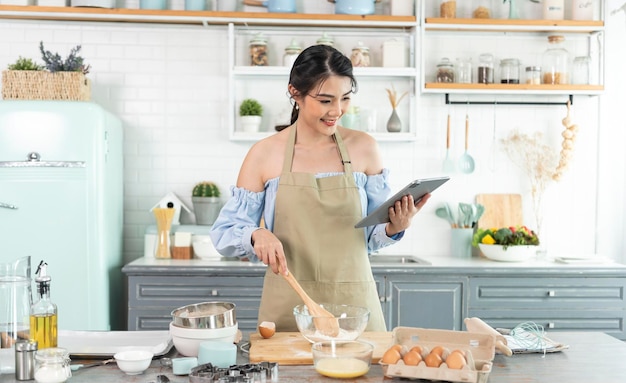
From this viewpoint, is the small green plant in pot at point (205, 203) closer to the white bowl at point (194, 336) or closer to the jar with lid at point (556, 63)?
the jar with lid at point (556, 63)

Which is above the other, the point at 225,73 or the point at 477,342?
the point at 225,73

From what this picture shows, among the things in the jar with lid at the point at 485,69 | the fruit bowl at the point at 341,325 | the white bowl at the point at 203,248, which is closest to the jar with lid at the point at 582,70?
the jar with lid at the point at 485,69

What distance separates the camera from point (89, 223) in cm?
471

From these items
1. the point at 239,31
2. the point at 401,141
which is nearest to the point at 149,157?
the point at 239,31

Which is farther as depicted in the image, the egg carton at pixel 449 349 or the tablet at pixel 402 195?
the tablet at pixel 402 195

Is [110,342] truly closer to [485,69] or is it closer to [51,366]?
[51,366]

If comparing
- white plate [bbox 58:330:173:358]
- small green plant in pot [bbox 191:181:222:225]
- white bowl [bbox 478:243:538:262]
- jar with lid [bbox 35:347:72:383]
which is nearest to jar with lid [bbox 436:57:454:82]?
white bowl [bbox 478:243:538:262]

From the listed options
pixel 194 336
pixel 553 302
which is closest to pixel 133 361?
pixel 194 336

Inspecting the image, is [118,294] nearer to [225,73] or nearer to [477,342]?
[225,73]

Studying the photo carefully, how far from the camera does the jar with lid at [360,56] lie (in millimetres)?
5305

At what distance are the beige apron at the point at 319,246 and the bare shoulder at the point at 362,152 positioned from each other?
0.11 m

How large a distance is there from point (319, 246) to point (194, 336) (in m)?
0.75

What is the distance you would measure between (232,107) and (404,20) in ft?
4.66

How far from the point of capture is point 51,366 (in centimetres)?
206
